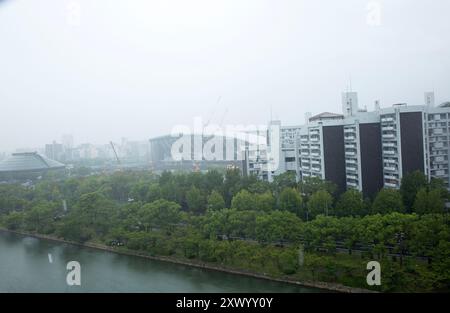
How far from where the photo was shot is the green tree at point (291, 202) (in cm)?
496

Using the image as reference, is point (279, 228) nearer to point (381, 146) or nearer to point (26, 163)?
point (381, 146)

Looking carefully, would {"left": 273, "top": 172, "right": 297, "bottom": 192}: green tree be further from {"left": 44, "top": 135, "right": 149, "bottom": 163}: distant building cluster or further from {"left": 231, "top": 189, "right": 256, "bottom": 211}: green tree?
{"left": 44, "top": 135, "right": 149, "bottom": 163}: distant building cluster

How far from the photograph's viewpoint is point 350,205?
4.54 m

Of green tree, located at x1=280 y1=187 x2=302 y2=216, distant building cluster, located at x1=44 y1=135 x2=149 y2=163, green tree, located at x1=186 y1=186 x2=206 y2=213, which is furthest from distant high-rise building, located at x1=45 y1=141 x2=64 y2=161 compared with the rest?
green tree, located at x1=280 y1=187 x2=302 y2=216

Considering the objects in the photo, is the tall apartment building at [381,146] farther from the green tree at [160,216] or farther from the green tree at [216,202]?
the green tree at [160,216]

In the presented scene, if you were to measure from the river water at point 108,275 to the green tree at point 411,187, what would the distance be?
7.30ft

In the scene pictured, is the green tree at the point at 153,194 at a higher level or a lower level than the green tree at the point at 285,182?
lower

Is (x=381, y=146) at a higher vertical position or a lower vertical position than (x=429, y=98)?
lower

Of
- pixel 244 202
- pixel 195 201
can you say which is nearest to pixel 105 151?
pixel 195 201

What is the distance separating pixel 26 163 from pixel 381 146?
946 cm

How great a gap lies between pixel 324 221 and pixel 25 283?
2914 millimetres

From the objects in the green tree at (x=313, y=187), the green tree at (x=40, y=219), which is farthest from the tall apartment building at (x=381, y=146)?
the green tree at (x=40, y=219)
